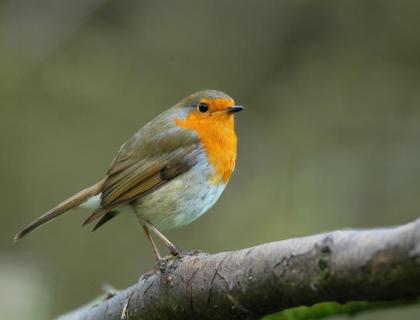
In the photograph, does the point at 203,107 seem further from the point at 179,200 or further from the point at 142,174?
the point at 179,200

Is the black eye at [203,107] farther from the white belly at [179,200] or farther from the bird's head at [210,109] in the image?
the white belly at [179,200]

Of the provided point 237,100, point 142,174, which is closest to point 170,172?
point 142,174

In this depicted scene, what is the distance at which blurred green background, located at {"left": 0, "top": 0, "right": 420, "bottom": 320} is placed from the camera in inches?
255

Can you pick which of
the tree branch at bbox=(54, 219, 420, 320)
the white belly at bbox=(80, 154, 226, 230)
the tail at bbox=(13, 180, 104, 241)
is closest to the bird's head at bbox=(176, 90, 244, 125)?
the white belly at bbox=(80, 154, 226, 230)

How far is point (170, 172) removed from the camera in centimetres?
473

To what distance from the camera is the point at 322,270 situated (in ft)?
7.00

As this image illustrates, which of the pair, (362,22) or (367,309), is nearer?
(367,309)

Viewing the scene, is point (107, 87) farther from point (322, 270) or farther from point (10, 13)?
point (322, 270)

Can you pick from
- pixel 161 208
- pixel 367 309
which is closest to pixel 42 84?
pixel 161 208

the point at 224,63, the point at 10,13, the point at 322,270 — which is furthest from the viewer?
the point at 224,63

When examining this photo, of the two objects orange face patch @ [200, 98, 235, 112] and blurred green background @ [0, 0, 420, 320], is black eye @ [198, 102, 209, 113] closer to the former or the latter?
orange face patch @ [200, 98, 235, 112]

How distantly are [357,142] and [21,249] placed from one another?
3922mm

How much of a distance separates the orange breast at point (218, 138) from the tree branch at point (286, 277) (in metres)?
1.55

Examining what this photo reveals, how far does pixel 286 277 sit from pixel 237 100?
5.84 m
